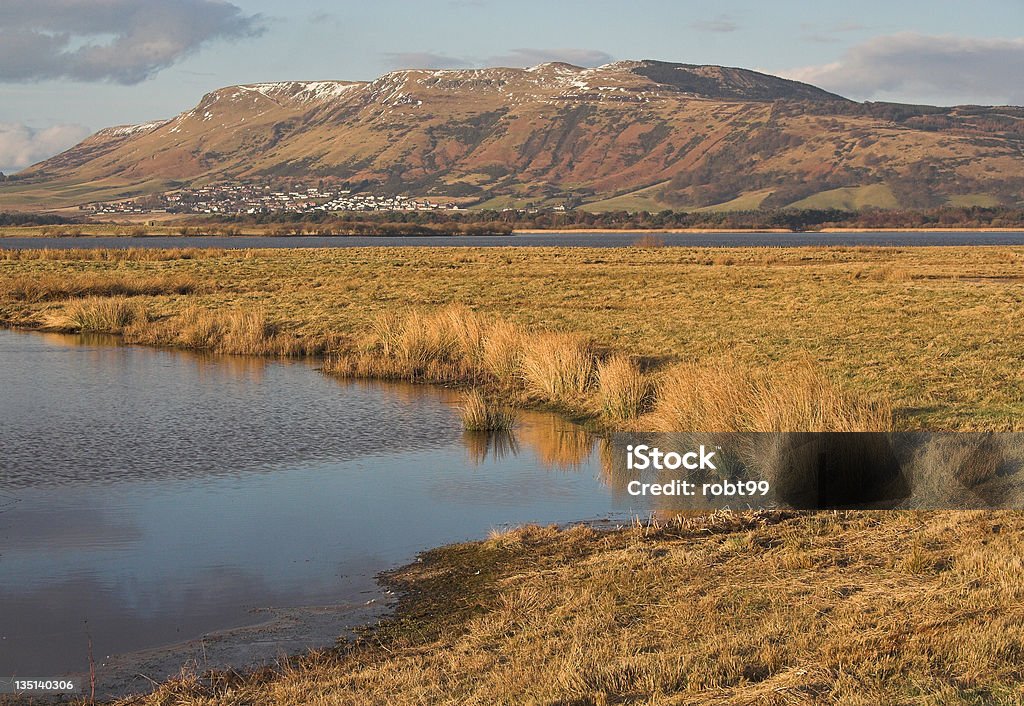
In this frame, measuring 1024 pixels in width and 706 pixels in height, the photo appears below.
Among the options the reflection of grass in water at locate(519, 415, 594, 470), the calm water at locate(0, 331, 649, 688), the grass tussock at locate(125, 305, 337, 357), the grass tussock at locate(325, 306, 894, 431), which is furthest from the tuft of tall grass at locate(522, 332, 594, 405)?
the grass tussock at locate(125, 305, 337, 357)

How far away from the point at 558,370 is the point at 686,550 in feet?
41.4

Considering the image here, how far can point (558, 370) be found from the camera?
24031mm

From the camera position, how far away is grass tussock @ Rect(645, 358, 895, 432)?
50.1ft

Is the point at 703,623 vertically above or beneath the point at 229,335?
beneath

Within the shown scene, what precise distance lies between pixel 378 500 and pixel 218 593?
446cm

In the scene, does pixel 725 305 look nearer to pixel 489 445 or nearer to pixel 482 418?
pixel 482 418

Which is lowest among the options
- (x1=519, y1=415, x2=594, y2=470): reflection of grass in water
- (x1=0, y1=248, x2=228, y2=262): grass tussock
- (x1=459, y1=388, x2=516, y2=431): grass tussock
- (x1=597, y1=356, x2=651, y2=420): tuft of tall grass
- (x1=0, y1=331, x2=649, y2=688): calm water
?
(x1=0, y1=331, x2=649, y2=688): calm water

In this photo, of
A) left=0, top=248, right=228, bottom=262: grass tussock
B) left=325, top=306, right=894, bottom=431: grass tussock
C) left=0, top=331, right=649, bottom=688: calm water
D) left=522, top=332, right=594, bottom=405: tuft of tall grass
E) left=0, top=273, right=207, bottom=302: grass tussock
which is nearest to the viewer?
left=0, top=331, right=649, bottom=688: calm water

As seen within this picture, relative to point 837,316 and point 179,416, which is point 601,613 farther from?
point 837,316

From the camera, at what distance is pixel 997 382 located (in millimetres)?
21266

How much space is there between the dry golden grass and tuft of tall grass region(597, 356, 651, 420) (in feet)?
27.7

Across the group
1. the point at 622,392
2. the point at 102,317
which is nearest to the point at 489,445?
the point at 622,392

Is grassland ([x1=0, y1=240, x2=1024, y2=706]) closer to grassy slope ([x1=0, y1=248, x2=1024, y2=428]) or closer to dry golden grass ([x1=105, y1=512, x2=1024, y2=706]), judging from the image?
dry golden grass ([x1=105, y1=512, x2=1024, y2=706])

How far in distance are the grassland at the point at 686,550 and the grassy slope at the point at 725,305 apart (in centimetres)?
20
